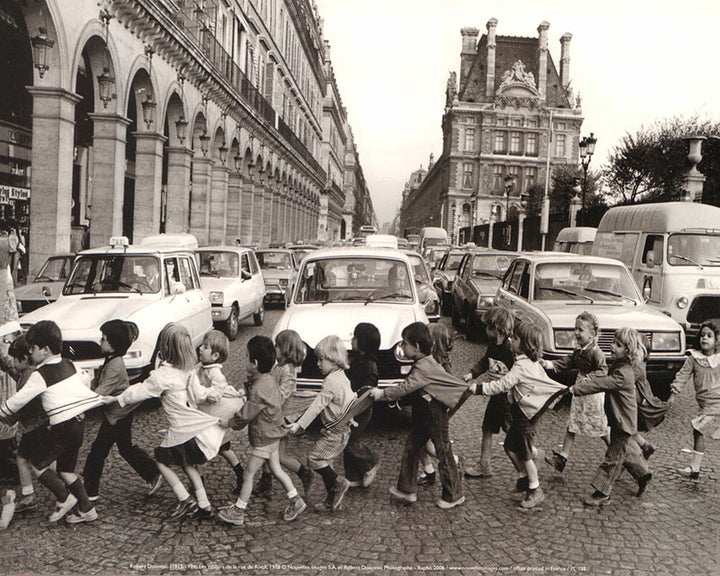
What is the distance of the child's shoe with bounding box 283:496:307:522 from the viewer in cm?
460

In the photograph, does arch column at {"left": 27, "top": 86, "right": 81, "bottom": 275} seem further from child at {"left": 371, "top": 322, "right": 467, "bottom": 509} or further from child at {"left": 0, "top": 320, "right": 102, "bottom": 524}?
child at {"left": 371, "top": 322, "right": 467, "bottom": 509}

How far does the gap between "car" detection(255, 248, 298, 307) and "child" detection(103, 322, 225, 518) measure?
43.0 ft

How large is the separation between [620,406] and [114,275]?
20.0 ft

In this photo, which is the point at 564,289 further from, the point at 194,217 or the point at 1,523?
the point at 194,217

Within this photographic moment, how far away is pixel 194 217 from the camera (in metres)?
26.9

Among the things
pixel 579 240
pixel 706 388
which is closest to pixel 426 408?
pixel 706 388

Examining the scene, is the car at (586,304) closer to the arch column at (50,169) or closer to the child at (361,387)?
the child at (361,387)

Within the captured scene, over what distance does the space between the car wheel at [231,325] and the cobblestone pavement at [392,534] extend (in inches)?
259

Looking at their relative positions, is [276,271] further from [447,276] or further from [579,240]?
[579,240]

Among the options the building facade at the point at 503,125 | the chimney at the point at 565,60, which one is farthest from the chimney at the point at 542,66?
the chimney at the point at 565,60

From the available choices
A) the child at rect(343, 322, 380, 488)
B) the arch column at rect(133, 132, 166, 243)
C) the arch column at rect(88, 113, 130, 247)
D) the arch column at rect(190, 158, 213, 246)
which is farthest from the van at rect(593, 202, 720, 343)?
the arch column at rect(190, 158, 213, 246)

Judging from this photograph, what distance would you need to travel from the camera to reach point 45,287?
10359 mm

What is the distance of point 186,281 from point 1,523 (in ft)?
18.2

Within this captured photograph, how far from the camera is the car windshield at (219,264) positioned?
1370 cm
